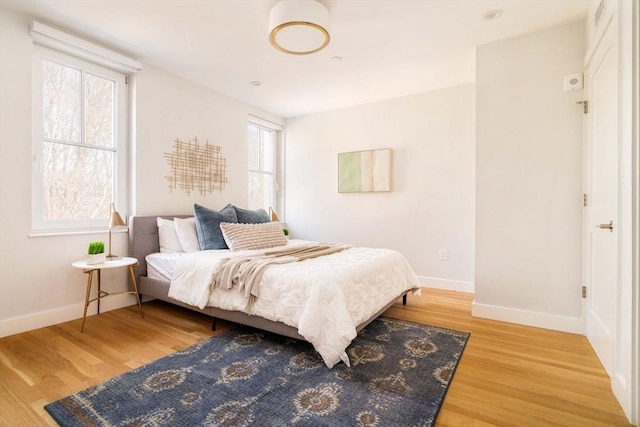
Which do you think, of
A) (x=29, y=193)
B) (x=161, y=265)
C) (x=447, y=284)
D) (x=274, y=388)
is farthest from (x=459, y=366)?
(x=29, y=193)

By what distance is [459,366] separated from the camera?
6.56 feet

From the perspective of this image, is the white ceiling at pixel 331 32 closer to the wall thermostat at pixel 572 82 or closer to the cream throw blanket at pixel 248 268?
the wall thermostat at pixel 572 82

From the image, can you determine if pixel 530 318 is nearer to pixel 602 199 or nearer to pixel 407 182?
pixel 602 199

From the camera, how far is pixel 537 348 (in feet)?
7.45

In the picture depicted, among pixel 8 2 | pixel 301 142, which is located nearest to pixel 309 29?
pixel 8 2

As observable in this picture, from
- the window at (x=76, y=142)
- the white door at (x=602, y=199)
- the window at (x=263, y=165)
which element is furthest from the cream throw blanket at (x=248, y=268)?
the window at (x=263, y=165)

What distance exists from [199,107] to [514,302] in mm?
4118

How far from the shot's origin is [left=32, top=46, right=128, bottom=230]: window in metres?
2.68

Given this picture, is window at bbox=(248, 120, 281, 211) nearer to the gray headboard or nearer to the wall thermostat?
the gray headboard

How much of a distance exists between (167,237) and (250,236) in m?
0.92

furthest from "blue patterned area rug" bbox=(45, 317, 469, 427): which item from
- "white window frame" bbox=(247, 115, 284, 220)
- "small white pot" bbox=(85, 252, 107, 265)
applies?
"white window frame" bbox=(247, 115, 284, 220)

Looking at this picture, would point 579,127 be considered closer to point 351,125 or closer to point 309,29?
point 309,29

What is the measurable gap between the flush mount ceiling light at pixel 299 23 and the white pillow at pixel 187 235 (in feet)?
6.76

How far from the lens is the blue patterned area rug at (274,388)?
1490 millimetres
